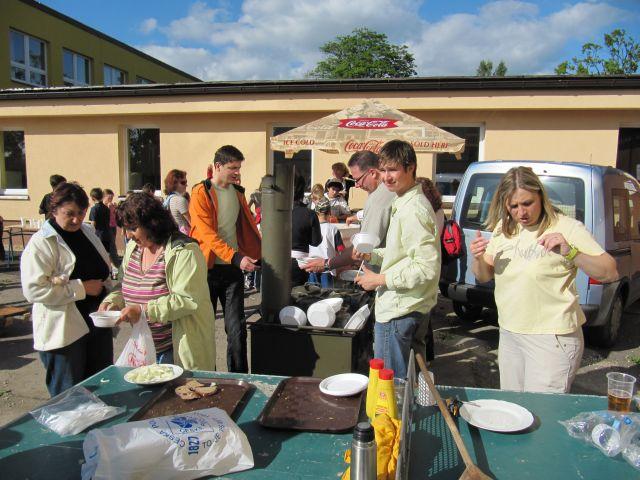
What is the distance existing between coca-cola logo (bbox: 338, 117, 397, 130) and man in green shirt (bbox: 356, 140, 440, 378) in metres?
4.37

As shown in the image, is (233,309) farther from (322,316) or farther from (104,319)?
(104,319)

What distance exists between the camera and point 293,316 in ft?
10.7

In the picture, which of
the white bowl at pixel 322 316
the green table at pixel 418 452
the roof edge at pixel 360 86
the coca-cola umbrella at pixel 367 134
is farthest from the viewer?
the roof edge at pixel 360 86

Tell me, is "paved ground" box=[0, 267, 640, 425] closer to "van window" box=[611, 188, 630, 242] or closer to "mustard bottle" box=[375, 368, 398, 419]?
"van window" box=[611, 188, 630, 242]

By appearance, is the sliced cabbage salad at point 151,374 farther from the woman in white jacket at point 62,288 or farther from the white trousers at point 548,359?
the white trousers at point 548,359

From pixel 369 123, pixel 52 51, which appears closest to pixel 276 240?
pixel 369 123

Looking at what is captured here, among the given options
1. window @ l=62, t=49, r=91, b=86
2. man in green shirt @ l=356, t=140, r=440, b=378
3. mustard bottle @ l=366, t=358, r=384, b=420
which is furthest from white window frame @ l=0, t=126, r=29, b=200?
mustard bottle @ l=366, t=358, r=384, b=420

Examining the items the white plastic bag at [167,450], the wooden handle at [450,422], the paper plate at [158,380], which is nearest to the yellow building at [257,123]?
the paper plate at [158,380]

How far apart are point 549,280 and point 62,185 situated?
2.88m

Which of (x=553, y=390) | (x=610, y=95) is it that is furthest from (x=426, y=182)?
(x=610, y=95)

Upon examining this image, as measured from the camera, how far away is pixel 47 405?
1.97 metres

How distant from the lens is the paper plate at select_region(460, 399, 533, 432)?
5.97ft

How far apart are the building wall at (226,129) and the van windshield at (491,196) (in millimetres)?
4334

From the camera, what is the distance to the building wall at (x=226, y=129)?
9078mm
